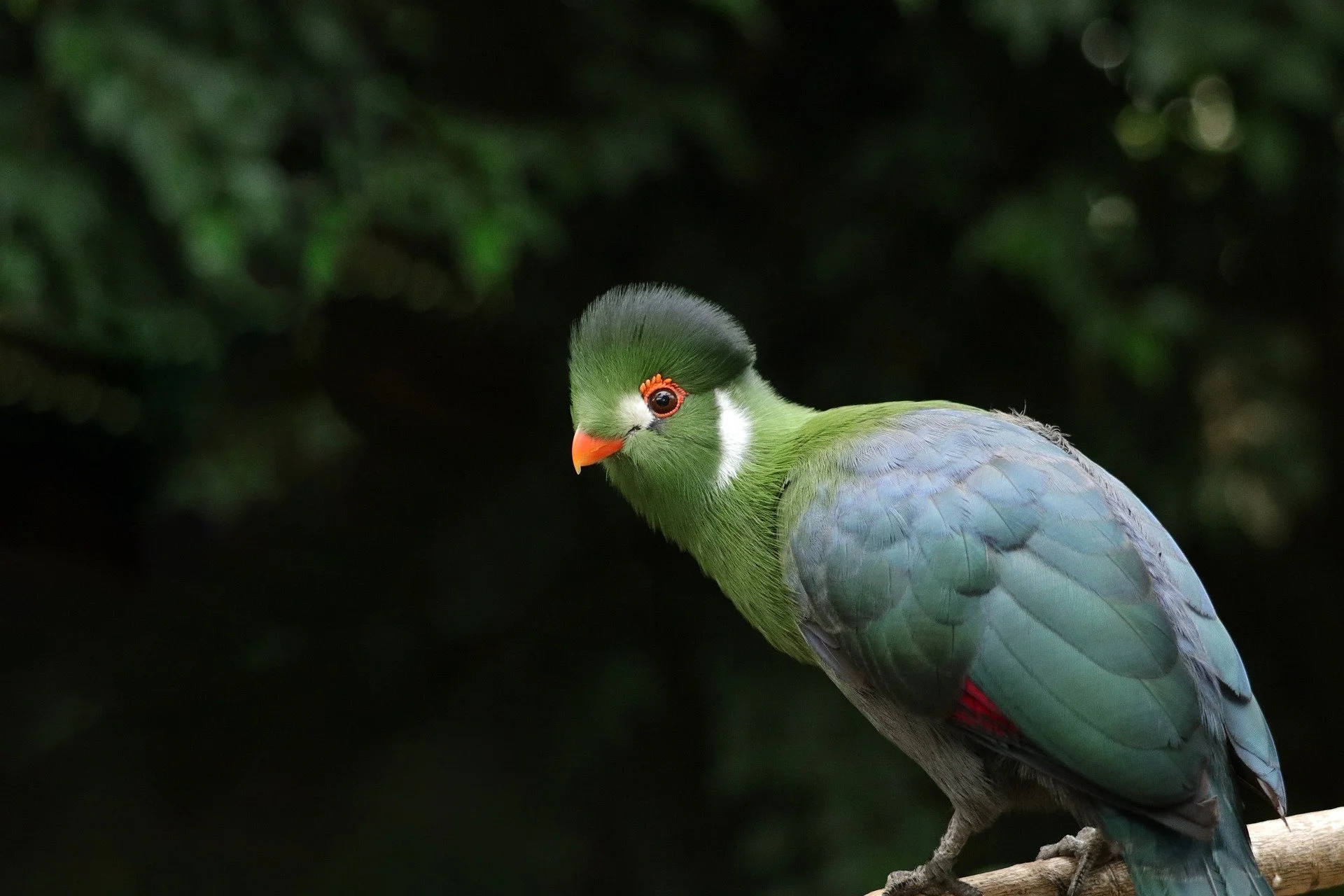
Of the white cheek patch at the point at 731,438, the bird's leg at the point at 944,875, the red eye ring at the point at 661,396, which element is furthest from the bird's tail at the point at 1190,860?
the red eye ring at the point at 661,396

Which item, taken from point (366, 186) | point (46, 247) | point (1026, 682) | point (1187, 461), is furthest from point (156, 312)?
point (1187, 461)

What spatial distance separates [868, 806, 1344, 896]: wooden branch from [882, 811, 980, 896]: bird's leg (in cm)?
6

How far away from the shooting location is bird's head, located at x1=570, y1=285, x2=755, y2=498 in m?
2.56

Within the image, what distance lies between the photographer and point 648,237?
399 centimetres

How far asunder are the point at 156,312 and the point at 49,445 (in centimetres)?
117

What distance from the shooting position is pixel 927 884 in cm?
229

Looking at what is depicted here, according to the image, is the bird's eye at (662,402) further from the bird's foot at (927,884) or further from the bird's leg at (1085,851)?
the bird's leg at (1085,851)

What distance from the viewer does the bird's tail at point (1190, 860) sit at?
201 centimetres

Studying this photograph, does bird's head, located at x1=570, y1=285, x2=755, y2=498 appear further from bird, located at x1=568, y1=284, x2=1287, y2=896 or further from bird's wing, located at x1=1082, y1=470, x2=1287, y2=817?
bird's wing, located at x1=1082, y1=470, x2=1287, y2=817

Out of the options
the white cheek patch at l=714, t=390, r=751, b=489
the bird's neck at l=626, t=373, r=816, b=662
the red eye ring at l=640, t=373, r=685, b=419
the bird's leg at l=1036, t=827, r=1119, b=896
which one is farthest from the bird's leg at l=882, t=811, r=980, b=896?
the red eye ring at l=640, t=373, r=685, b=419

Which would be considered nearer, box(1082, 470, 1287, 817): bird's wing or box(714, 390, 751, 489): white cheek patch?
box(1082, 470, 1287, 817): bird's wing

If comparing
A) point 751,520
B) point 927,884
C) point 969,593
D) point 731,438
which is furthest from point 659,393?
point 927,884

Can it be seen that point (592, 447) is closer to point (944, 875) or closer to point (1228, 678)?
point (944, 875)

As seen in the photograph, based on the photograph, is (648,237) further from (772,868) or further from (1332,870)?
(1332,870)
